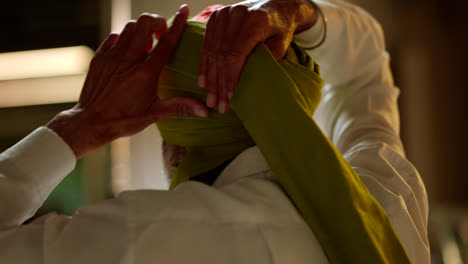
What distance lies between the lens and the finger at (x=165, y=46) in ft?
2.58

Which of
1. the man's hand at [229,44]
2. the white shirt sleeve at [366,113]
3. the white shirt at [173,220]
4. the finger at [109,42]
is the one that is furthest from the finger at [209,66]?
the white shirt sleeve at [366,113]

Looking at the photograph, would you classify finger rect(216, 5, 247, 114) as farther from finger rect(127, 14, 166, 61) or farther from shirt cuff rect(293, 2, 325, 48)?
shirt cuff rect(293, 2, 325, 48)

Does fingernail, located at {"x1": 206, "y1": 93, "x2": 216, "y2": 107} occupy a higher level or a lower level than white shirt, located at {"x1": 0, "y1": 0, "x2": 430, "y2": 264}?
higher

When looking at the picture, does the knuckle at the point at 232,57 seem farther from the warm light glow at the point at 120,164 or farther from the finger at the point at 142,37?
the warm light glow at the point at 120,164

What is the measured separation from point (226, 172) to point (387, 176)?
331mm

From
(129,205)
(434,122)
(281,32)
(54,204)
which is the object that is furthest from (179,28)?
(434,122)

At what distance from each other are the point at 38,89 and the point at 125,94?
989mm

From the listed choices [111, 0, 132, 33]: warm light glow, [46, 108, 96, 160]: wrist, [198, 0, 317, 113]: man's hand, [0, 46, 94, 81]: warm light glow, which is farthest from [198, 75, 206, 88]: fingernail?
[0, 46, 94, 81]: warm light glow

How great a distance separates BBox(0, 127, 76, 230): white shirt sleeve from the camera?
2.20ft

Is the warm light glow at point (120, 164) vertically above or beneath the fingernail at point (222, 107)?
beneath

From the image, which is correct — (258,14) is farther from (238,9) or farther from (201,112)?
(201,112)

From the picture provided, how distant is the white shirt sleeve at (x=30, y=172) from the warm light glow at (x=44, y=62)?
941 millimetres

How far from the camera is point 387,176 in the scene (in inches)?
35.2

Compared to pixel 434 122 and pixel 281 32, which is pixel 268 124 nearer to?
pixel 281 32
